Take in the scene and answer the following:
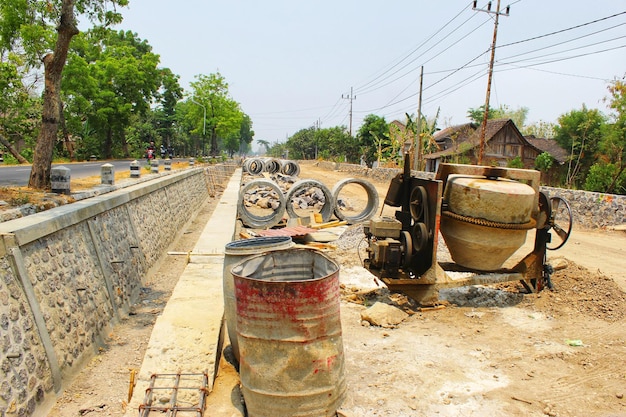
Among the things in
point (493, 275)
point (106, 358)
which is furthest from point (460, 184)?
point (106, 358)

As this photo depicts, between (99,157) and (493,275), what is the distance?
35.0 meters

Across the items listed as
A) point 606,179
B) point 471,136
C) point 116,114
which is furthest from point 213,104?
point 606,179

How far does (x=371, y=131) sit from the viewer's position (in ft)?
152

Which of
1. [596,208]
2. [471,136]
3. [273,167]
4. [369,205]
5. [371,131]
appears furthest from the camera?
[371,131]

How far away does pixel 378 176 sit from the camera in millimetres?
32656

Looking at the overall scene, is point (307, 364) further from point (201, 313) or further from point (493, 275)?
point (493, 275)

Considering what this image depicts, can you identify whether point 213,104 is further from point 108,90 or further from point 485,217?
point 485,217

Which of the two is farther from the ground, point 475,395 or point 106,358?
point 475,395

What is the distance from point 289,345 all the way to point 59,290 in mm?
3038

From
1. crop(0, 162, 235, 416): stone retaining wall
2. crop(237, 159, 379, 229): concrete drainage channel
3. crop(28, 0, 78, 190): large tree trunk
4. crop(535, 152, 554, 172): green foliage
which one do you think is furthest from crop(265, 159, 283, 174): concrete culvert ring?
crop(28, 0, 78, 190): large tree trunk

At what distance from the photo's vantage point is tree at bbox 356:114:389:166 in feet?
153

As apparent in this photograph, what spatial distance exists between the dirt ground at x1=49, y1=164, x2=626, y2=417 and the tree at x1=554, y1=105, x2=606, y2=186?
2274cm

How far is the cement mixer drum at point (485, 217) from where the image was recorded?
19.6 feet

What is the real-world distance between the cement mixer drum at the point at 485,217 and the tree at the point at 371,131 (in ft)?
131
